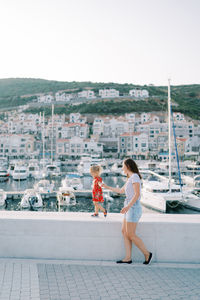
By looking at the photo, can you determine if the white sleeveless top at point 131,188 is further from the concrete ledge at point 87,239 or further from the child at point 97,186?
the child at point 97,186

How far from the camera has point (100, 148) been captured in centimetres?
7100

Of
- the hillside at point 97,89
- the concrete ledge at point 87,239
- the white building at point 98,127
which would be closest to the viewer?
the concrete ledge at point 87,239

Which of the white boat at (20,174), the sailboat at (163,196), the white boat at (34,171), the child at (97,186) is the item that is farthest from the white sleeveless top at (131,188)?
the white boat at (34,171)

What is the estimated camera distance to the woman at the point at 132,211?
3.59 m

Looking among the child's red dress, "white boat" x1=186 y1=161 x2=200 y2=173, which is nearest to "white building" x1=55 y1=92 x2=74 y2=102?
"white boat" x1=186 y1=161 x2=200 y2=173

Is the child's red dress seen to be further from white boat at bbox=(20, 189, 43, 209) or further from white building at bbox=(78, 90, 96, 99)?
white building at bbox=(78, 90, 96, 99)

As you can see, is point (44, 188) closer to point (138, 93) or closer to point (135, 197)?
point (135, 197)

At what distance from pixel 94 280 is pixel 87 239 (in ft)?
2.24

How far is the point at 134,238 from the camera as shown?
372 centimetres

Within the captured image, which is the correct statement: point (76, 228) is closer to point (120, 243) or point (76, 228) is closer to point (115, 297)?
point (120, 243)

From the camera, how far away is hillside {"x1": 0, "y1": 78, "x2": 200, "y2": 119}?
110875 millimetres

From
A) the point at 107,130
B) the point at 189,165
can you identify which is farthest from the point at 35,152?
the point at 189,165

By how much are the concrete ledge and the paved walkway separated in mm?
125

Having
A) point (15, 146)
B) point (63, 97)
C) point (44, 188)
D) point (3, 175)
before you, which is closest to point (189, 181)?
point (44, 188)
